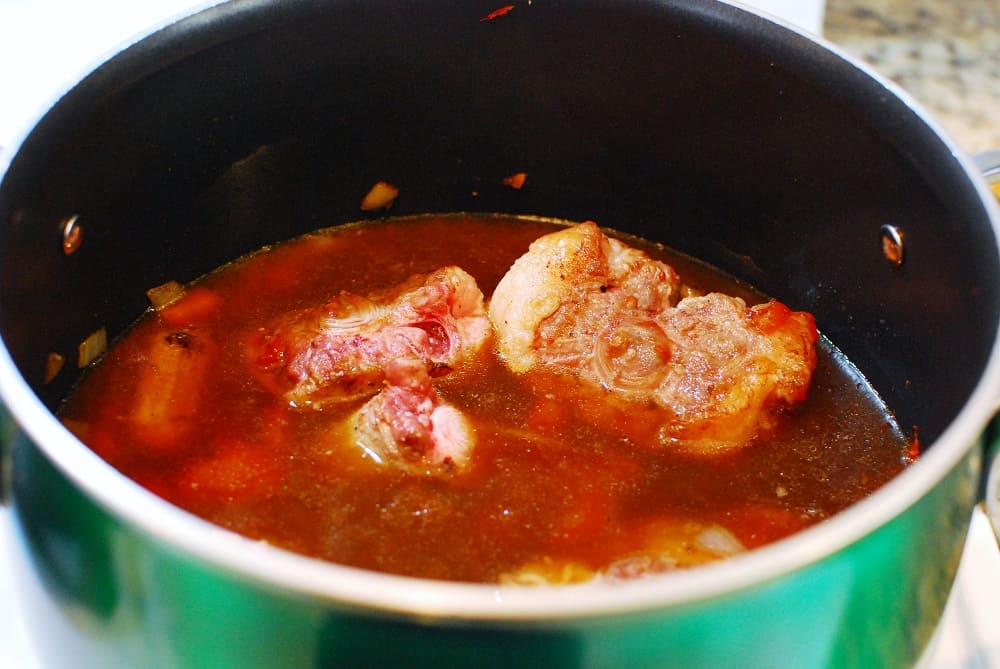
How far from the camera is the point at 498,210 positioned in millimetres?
1866

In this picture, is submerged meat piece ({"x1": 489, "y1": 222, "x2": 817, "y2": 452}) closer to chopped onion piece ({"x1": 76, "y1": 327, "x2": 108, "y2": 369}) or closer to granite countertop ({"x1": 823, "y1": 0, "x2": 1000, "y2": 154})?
chopped onion piece ({"x1": 76, "y1": 327, "x2": 108, "y2": 369})

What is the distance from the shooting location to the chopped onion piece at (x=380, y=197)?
180cm

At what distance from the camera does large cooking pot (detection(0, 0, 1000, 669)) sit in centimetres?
76

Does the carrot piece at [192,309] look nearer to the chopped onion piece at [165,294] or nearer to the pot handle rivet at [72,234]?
the chopped onion piece at [165,294]

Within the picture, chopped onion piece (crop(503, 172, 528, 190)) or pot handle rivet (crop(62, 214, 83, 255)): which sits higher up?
pot handle rivet (crop(62, 214, 83, 255))

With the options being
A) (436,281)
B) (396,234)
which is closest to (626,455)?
(436,281)

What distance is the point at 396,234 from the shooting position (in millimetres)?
1816

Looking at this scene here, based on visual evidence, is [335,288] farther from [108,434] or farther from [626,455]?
[626,455]

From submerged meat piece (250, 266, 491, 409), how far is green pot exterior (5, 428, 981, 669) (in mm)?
523

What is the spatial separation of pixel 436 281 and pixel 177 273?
41cm

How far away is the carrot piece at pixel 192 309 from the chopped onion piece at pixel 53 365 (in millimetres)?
205

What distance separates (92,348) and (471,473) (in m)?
0.57

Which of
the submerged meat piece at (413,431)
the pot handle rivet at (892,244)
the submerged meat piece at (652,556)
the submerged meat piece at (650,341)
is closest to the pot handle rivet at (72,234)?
the submerged meat piece at (413,431)

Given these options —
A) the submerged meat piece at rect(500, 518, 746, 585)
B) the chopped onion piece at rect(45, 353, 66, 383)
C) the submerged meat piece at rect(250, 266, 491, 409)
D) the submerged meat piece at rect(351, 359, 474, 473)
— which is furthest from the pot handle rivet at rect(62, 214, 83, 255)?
the submerged meat piece at rect(500, 518, 746, 585)
